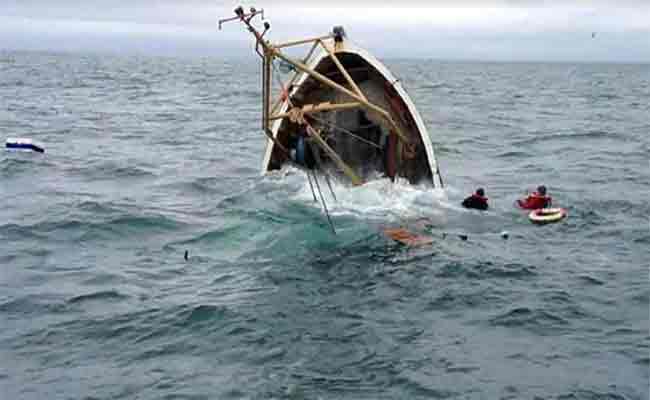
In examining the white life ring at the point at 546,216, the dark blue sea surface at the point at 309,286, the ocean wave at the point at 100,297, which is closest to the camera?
the dark blue sea surface at the point at 309,286

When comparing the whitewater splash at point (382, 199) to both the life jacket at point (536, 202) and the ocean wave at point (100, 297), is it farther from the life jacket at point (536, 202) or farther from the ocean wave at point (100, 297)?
the ocean wave at point (100, 297)

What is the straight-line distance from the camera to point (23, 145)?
94.4ft

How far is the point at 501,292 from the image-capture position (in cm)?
1359

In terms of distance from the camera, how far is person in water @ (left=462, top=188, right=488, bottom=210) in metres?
18.6

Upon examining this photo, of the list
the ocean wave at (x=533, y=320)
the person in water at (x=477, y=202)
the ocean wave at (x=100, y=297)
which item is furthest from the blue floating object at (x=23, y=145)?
the ocean wave at (x=533, y=320)

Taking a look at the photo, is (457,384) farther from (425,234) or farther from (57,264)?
(57,264)

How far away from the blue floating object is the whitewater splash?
13352 millimetres

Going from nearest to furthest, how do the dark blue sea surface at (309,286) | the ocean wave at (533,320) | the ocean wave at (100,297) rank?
the dark blue sea surface at (309,286), the ocean wave at (533,320), the ocean wave at (100,297)

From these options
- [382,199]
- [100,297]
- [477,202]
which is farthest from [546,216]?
[100,297]

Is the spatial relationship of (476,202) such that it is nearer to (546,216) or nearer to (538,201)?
(538,201)

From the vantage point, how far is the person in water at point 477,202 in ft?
61.1

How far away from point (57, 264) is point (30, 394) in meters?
5.92

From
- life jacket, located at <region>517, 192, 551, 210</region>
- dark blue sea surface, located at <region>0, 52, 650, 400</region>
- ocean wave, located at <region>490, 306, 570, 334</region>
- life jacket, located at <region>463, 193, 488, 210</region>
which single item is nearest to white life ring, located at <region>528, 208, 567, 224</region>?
dark blue sea surface, located at <region>0, 52, 650, 400</region>

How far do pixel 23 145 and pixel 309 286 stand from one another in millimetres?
19540
